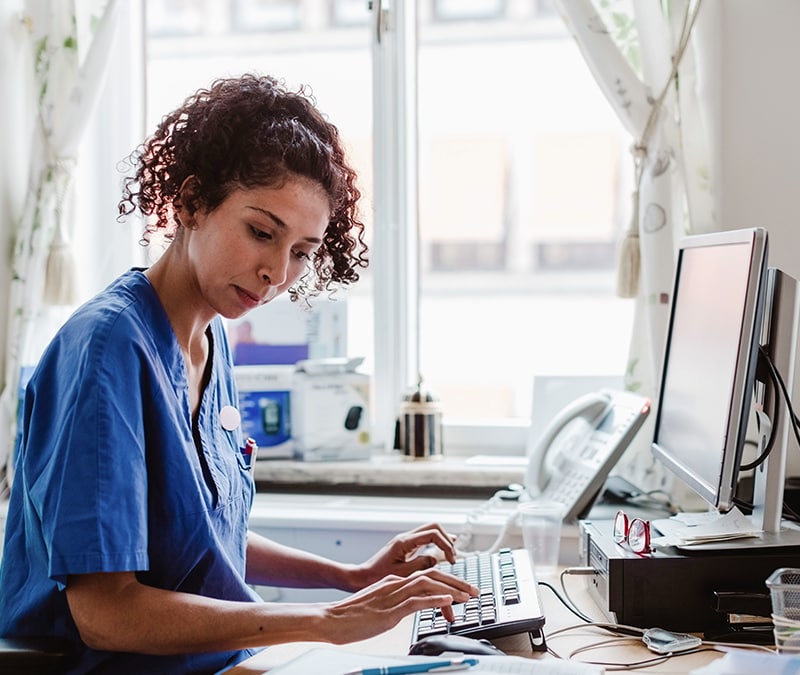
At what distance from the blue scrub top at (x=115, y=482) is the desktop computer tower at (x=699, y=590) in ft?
1.63

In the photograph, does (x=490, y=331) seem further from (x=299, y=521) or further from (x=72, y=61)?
(x=72, y=61)

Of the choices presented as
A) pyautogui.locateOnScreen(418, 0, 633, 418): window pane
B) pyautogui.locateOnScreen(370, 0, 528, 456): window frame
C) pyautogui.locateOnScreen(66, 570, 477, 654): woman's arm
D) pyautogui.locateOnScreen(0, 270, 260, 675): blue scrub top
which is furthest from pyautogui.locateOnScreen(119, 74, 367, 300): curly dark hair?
pyautogui.locateOnScreen(418, 0, 633, 418): window pane

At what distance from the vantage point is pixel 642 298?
2.07 m

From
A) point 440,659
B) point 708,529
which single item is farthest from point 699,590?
point 440,659

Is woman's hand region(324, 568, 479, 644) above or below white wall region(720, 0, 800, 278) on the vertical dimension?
below

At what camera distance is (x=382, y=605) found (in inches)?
43.7

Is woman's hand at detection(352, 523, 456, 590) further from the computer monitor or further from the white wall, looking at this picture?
the white wall

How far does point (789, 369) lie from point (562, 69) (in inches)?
51.1

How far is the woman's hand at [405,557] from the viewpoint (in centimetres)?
148

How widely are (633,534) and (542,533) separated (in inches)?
11.4

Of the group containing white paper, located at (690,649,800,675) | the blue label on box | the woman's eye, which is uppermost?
the woman's eye

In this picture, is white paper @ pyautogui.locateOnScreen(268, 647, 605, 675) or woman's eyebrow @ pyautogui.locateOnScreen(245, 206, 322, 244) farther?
woman's eyebrow @ pyautogui.locateOnScreen(245, 206, 322, 244)

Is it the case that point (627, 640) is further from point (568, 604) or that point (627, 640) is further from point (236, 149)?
point (236, 149)

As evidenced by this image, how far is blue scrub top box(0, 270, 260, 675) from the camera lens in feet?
3.54
